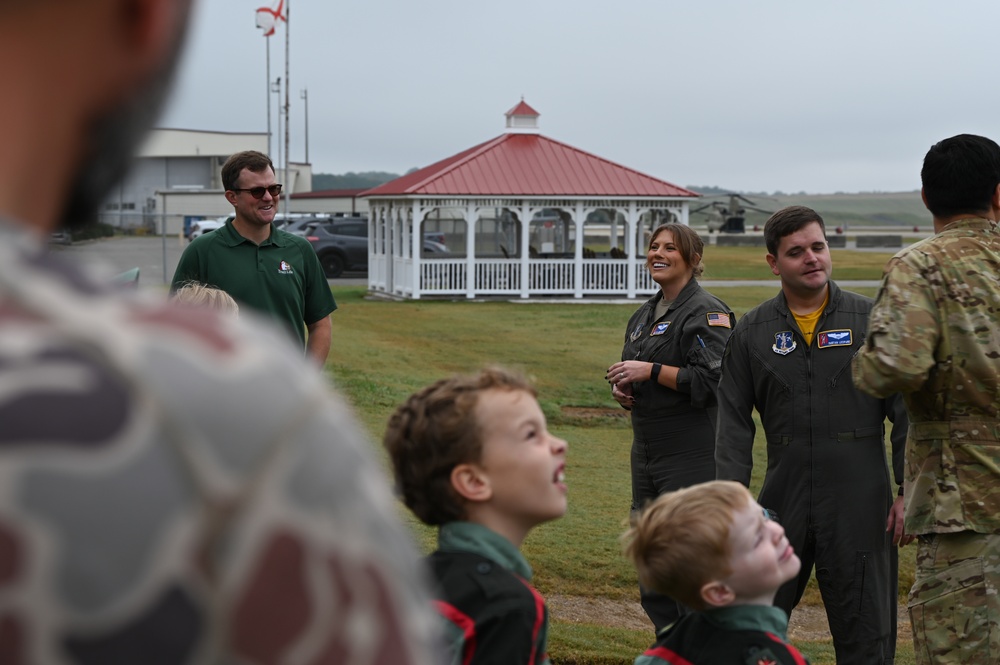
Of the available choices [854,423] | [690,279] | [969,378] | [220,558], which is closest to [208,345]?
[220,558]

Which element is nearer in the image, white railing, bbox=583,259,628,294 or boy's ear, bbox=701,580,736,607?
boy's ear, bbox=701,580,736,607

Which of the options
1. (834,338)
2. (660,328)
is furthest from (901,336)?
(660,328)

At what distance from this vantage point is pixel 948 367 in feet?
13.5

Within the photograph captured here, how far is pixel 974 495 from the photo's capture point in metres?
4.08

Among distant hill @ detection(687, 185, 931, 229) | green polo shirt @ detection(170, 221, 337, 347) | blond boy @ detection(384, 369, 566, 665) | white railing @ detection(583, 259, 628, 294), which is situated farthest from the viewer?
distant hill @ detection(687, 185, 931, 229)

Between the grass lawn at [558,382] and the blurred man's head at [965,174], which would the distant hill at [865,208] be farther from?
the blurred man's head at [965,174]

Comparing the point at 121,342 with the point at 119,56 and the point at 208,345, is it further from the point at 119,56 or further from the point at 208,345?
the point at 119,56

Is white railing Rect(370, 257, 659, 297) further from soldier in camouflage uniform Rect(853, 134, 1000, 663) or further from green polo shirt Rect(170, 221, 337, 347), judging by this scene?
soldier in camouflage uniform Rect(853, 134, 1000, 663)

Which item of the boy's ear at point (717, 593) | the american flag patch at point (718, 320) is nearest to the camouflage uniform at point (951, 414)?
the boy's ear at point (717, 593)

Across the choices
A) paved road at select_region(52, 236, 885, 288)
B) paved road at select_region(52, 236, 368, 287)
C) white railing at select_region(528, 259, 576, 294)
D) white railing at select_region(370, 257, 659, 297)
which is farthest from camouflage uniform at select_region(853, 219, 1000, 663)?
white railing at select_region(528, 259, 576, 294)

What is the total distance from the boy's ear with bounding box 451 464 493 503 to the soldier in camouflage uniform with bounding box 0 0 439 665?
204cm

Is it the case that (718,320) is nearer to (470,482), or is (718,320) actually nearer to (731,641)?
(731,641)

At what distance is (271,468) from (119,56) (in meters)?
0.34

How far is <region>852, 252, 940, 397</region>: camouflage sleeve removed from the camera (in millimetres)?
4047
